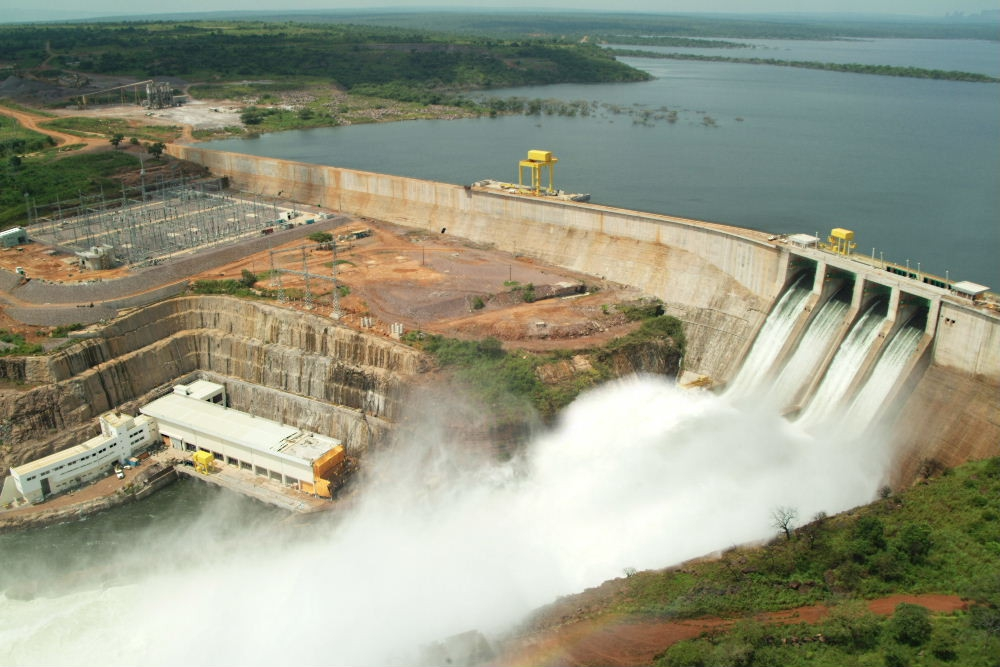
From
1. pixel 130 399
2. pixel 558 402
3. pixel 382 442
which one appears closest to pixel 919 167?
pixel 558 402

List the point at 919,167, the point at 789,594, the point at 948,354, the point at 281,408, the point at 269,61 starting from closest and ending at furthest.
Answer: the point at 789,594, the point at 948,354, the point at 281,408, the point at 919,167, the point at 269,61

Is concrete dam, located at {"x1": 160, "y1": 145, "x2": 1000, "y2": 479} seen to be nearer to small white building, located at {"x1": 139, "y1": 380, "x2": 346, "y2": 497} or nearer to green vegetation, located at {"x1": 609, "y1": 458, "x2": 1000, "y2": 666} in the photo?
green vegetation, located at {"x1": 609, "y1": 458, "x2": 1000, "y2": 666}

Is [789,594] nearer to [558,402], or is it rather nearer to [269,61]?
[558,402]

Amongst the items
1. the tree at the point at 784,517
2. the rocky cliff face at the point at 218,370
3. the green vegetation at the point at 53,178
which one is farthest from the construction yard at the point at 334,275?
the tree at the point at 784,517

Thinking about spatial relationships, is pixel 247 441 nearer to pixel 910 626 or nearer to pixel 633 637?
pixel 633 637

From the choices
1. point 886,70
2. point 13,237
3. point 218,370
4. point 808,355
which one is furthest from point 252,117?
point 886,70

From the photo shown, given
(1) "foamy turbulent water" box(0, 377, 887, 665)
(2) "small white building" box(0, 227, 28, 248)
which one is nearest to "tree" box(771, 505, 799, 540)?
(1) "foamy turbulent water" box(0, 377, 887, 665)

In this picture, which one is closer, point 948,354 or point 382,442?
point 948,354
